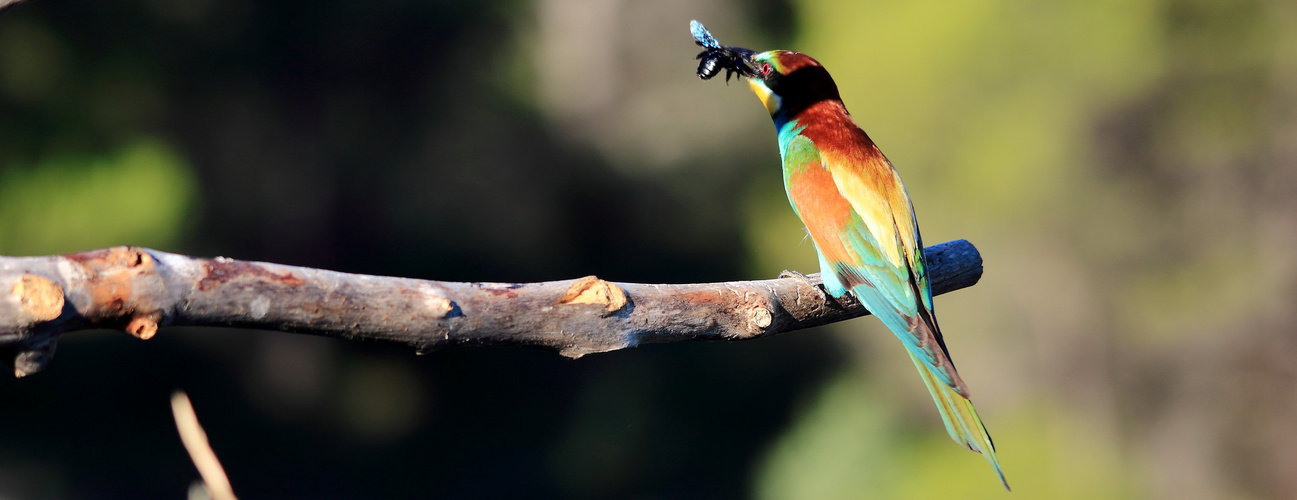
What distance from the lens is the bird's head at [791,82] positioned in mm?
2217

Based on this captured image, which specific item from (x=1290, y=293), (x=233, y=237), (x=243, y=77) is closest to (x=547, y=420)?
(x=233, y=237)

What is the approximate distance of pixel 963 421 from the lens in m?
1.62

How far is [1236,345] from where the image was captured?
3986 mm

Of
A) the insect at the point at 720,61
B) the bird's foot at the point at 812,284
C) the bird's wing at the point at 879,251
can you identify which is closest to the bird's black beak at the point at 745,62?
the insect at the point at 720,61

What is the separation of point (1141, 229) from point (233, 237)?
13.6 ft

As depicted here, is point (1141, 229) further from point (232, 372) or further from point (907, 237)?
point (232, 372)

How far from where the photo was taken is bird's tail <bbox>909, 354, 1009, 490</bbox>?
1595mm

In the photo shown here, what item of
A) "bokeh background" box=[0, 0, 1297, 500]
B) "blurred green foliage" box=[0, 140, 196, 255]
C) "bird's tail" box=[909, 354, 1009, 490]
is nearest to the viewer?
"bird's tail" box=[909, 354, 1009, 490]

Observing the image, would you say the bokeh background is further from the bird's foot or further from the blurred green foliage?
the bird's foot

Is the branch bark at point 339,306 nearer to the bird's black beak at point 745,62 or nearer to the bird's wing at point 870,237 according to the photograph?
the bird's wing at point 870,237

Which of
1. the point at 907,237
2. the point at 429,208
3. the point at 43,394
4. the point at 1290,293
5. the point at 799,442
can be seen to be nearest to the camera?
the point at 907,237

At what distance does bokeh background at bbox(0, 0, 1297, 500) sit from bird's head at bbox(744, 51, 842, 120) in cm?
179

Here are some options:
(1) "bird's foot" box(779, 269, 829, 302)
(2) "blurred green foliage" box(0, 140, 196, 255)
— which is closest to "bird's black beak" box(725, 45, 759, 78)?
(1) "bird's foot" box(779, 269, 829, 302)

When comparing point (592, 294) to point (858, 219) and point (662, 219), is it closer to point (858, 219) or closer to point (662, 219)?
point (858, 219)
